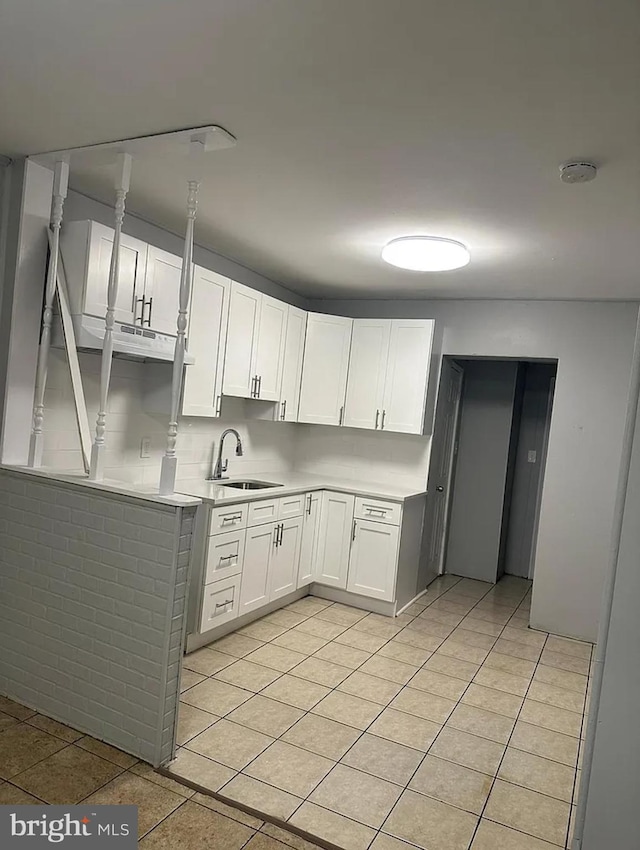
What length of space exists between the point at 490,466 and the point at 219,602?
126 inches

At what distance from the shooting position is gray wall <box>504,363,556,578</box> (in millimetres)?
6113

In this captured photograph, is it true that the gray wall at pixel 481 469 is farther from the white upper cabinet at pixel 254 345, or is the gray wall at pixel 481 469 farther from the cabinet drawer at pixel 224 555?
the cabinet drawer at pixel 224 555

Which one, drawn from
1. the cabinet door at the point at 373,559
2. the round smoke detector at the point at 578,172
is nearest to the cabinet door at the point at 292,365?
the cabinet door at the point at 373,559

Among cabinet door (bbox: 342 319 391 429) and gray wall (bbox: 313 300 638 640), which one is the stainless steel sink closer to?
cabinet door (bbox: 342 319 391 429)

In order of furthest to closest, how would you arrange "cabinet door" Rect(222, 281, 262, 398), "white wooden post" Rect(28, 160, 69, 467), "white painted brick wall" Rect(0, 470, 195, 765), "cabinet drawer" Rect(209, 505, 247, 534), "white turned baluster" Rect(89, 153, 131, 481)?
"cabinet door" Rect(222, 281, 262, 398) < "cabinet drawer" Rect(209, 505, 247, 534) < "white wooden post" Rect(28, 160, 69, 467) < "white turned baluster" Rect(89, 153, 131, 481) < "white painted brick wall" Rect(0, 470, 195, 765)

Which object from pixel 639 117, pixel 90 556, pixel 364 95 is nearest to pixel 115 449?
pixel 90 556

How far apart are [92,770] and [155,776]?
24 cm

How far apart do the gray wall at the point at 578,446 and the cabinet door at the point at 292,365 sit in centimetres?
171

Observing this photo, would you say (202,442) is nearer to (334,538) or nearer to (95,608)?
(334,538)

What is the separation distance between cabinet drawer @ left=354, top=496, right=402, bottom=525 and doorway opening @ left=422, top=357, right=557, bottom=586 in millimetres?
1095

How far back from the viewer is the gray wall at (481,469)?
581 centimetres

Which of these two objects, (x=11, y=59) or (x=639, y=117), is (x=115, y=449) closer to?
(x=11, y=59)

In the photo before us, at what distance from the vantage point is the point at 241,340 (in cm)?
417

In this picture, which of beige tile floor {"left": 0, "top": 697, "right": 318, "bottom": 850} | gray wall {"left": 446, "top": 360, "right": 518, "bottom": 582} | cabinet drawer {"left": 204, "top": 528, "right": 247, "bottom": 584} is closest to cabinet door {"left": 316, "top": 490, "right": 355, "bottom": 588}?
cabinet drawer {"left": 204, "top": 528, "right": 247, "bottom": 584}
